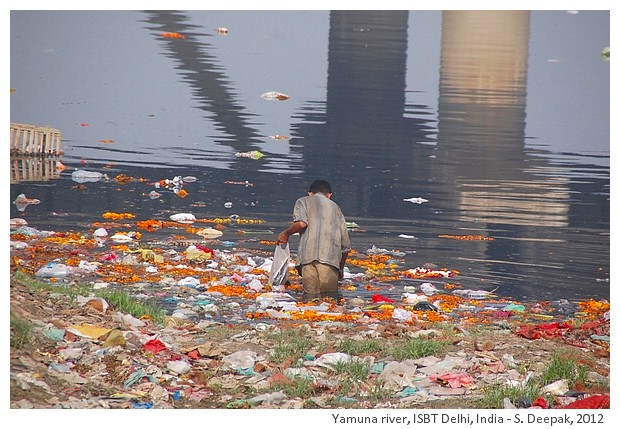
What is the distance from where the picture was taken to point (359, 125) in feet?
67.5

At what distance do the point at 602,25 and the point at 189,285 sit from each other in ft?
88.4

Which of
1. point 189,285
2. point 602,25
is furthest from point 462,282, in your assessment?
point 602,25

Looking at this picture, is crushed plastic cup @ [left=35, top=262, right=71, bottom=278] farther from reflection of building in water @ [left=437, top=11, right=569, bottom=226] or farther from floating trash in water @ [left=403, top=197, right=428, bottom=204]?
floating trash in water @ [left=403, top=197, right=428, bottom=204]

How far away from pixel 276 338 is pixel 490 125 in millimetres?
14139

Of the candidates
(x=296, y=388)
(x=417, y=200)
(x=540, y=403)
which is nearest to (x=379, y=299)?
(x=296, y=388)

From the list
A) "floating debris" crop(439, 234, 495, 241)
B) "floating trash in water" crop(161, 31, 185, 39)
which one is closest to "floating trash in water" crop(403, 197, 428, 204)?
"floating debris" crop(439, 234, 495, 241)

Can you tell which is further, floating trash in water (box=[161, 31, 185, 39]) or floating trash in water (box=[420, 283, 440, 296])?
floating trash in water (box=[161, 31, 185, 39])

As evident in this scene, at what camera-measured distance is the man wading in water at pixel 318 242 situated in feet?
33.6

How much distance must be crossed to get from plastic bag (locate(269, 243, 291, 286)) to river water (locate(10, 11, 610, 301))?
6.41ft

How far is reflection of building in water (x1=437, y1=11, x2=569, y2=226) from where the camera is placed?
1507cm

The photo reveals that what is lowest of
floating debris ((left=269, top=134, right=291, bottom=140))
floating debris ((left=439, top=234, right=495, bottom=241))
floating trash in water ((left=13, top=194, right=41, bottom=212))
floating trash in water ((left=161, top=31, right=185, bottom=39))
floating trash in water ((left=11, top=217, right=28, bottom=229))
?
floating debris ((left=439, top=234, right=495, bottom=241))

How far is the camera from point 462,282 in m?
11.0
